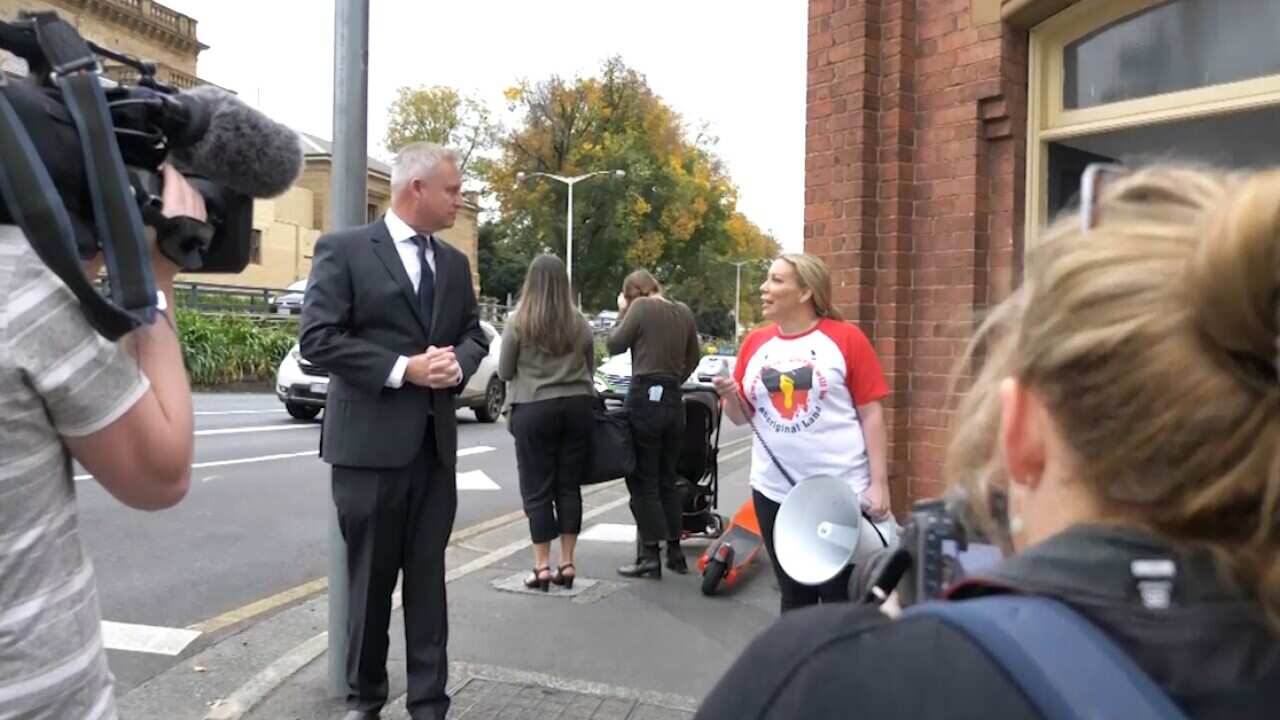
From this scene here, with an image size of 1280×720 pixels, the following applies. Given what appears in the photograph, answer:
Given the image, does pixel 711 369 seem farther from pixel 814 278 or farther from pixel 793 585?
pixel 793 585

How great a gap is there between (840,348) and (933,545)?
2620mm

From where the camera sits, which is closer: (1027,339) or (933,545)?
(1027,339)

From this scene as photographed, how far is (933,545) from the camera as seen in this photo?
4.08ft

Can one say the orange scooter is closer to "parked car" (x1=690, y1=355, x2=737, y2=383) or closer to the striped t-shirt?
"parked car" (x1=690, y1=355, x2=737, y2=383)

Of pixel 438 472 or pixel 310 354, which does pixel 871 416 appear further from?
pixel 310 354

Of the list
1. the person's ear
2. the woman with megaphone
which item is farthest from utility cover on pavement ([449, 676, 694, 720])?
the person's ear

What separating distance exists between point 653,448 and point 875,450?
2.71 metres

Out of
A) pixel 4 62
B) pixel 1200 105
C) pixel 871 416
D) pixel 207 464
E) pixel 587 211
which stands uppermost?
pixel 587 211

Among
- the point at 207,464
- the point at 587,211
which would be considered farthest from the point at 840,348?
the point at 587,211

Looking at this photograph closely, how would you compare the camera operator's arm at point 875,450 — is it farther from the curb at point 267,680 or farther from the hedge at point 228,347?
the hedge at point 228,347

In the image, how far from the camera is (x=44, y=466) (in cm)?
146

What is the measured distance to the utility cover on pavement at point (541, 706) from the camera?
3975 mm

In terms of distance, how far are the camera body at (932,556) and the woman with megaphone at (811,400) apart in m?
2.51

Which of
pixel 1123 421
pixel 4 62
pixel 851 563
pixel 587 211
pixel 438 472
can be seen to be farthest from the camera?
pixel 587 211
